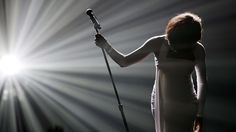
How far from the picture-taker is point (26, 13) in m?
3.50

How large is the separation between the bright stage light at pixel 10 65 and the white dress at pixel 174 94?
2230 mm

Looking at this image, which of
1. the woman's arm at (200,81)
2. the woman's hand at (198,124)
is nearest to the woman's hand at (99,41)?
the woman's arm at (200,81)

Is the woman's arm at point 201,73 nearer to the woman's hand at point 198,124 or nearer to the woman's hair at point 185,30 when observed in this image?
the woman's hand at point 198,124

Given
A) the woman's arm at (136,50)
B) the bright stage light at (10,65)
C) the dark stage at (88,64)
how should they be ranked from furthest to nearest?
the bright stage light at (10,65) < the dark stage at (88,64) < the woman's arm at (136,50)

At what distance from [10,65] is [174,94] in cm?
233

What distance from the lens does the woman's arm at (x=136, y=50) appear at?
5.27 ft

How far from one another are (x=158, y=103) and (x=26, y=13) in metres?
2.26

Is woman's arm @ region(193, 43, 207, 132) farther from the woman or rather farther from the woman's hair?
the woman's hair

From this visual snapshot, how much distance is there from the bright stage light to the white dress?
2230 mm

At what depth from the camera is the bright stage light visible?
348 centimetres

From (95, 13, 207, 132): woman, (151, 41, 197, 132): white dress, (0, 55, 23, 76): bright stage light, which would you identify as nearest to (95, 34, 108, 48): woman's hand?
(95, 13, 207, 132): woman

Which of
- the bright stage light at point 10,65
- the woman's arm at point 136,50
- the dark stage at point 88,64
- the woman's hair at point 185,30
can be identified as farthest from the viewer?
the bright stage light at point 10,65

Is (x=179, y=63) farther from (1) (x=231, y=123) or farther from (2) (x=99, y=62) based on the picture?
(2) (x=99, y=62)

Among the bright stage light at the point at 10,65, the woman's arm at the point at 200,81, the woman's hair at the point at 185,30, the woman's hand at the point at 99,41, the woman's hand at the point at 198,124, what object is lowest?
the woman's hand at the point at 198,124
